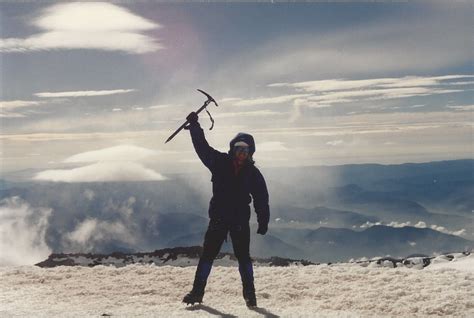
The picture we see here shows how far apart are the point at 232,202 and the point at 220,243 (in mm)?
713

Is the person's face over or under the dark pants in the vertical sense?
over

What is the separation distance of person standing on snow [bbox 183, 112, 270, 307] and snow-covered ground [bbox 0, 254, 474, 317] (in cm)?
53

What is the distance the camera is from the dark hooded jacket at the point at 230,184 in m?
8.65

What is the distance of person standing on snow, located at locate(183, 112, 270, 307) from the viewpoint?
861 centimetres

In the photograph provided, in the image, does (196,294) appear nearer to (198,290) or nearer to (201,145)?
(198,290)

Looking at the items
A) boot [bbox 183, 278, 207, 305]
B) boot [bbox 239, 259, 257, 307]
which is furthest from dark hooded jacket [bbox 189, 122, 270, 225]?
boot [bbox 183, 278, 207, 305]

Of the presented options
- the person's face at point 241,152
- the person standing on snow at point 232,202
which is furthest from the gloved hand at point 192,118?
the person's face at point 241,152

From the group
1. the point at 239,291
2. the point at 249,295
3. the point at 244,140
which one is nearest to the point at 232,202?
the point at 244,140

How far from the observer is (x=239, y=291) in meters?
9.80

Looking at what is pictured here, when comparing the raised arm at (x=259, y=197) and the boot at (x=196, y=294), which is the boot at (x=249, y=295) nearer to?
the boot at (x=196, y=294)

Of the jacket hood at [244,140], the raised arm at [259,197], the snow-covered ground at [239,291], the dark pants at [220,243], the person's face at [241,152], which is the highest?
the jacket hood at [244,140]

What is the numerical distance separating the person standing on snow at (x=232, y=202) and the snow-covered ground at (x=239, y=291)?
528 millimetres

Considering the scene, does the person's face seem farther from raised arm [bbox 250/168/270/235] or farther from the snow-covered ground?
the snow-covered ground

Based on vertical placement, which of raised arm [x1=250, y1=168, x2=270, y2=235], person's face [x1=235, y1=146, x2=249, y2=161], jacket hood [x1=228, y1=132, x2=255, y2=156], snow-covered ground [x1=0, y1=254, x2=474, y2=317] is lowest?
snow-covered ground [x1=0, y1=254, x2=474, y2=317]
